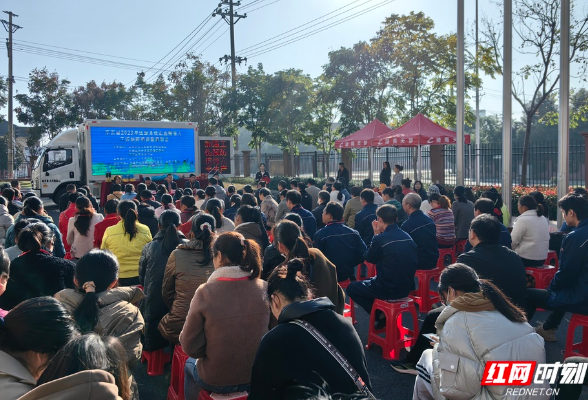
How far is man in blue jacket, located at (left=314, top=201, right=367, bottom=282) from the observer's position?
5.29 metres

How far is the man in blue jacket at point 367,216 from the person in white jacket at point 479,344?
428 centimetres

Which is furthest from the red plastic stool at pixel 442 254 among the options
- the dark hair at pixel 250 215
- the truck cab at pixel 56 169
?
the truck cab at pixel 56 169

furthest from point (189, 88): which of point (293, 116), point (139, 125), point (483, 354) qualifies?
point (483, 354)

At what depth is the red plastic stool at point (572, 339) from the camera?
4.16 m

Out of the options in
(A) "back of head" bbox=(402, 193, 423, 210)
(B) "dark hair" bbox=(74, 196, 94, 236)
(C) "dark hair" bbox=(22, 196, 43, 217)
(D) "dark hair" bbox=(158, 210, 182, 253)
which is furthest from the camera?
(B) "dark hair" bbox=(74, 196, 94, 236)

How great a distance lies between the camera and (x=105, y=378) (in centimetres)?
156

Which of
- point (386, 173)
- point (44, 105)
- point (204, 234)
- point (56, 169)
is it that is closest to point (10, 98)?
point (44, 105)

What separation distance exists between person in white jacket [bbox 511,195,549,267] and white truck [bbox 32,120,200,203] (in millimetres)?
14310

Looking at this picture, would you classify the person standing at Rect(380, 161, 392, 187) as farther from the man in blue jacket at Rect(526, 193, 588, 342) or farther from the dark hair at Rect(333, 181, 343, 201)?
the man in blue jacket at Rect(526, 193, 588, 342)

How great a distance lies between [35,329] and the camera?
6.30 feet

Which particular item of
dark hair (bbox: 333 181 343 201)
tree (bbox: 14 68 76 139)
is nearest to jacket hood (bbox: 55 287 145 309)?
dark hair (bbox: 333 181 343 201)

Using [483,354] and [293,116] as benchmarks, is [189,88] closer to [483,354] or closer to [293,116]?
[293,116]

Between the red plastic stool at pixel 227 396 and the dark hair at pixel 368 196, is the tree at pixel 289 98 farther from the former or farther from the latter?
the red plastic stool at pixel 227 396

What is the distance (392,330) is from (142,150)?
14.9 m
